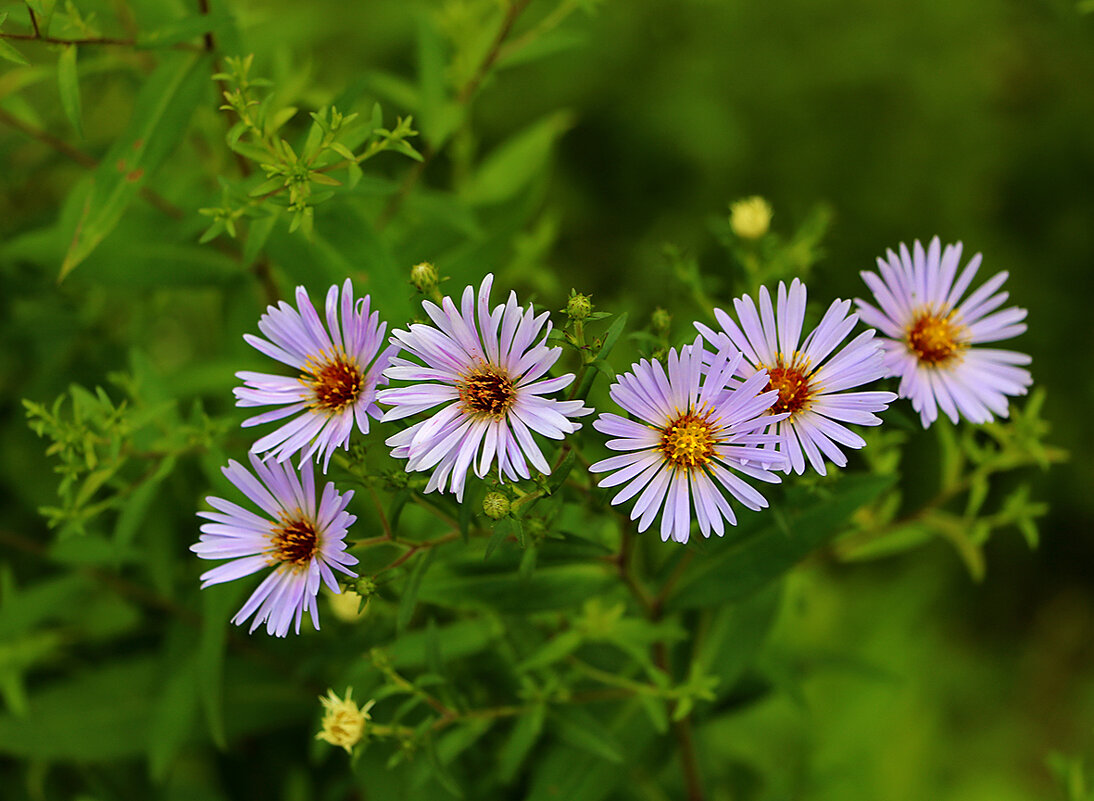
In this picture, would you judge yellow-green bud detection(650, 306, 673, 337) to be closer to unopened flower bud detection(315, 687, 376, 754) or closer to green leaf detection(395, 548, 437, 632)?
green leaf detection(395, 548, 437, 632)

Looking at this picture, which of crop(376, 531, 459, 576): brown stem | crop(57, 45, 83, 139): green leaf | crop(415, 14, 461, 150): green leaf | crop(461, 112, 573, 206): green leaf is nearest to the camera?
crop(376, 531, 459, 576): brown stem

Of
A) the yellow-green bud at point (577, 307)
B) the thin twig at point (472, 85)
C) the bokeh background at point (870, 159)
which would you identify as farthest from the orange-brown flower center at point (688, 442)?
the bokeh background at point (870, 159)

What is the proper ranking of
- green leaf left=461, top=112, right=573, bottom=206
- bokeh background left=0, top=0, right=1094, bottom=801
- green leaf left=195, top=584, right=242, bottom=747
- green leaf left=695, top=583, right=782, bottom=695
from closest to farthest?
green leaf left=195, top=584, right=242, bottom=747
green leaf left=695, top=583, right=782, bottom=695
green leaf left=461, top=112, right=573, bottom=206
bokeh background left=0, top=0, right=1094, bottom=801

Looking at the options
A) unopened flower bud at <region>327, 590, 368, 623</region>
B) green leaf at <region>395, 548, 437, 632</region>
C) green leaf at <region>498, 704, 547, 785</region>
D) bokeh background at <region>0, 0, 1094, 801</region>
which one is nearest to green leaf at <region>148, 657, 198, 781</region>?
unopened flower bud at <region>327, 590, 368, 623</region>

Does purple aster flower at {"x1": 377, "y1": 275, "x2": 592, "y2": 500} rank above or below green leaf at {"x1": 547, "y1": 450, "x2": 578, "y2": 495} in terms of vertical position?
above

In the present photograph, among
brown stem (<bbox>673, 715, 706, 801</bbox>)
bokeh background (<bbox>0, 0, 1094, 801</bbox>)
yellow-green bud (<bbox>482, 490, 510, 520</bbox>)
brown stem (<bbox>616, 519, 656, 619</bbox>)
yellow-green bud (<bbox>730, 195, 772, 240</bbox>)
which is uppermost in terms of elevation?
bokeh background (<bbox>0, 0, 1094, 801</bbox>)

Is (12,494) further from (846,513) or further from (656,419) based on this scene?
(846,513)

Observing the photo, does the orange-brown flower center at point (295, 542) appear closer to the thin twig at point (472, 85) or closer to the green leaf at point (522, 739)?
the green leaf at point (522, 739)
